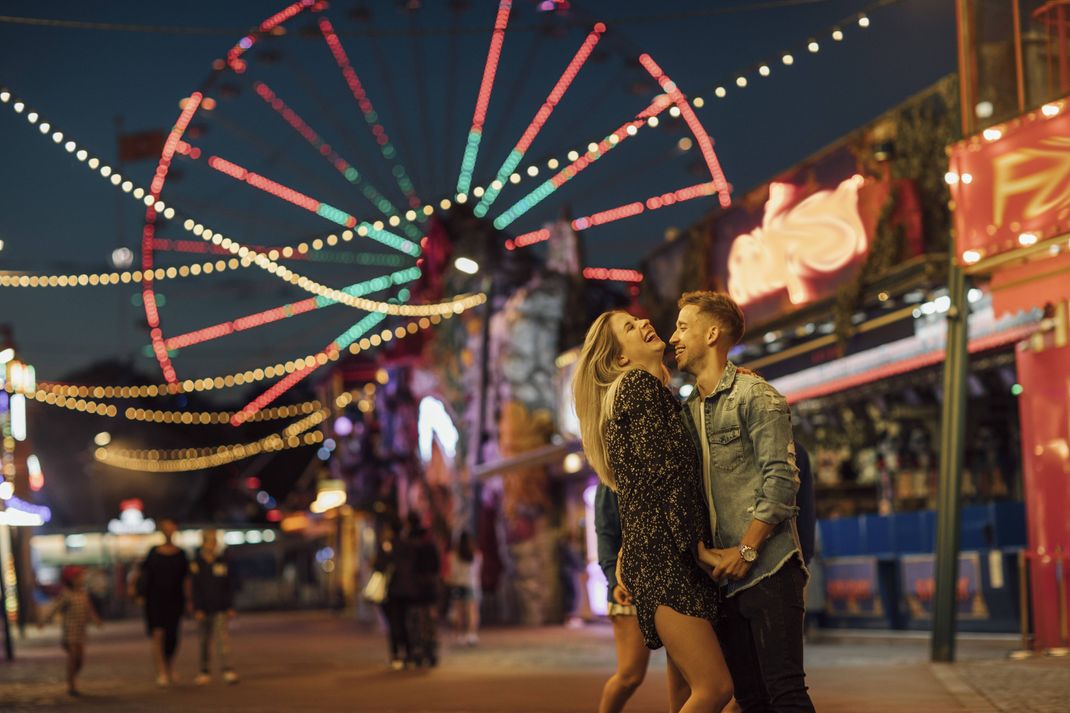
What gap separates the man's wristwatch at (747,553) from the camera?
5.03 meters

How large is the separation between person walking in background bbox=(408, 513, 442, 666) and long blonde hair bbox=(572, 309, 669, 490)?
11762mm

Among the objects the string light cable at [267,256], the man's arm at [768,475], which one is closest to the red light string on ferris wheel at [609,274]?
the string light cable at [267,256]

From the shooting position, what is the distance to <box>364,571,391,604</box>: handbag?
1739cm

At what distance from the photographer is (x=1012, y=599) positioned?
52.2 feet

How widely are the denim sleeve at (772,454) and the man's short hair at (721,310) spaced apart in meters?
0.33

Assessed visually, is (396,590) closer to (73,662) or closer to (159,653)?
(159,653)

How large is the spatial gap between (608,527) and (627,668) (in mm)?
594

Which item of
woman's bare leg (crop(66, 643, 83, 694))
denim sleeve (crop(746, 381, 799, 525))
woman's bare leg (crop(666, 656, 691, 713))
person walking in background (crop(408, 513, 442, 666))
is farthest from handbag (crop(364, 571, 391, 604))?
denim sleeve (crop(746, 381, 799, 525))

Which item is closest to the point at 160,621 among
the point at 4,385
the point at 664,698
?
the point at 664,698

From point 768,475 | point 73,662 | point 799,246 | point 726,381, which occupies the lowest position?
point 73,662

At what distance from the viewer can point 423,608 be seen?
17312mm

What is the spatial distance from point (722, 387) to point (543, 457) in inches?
777

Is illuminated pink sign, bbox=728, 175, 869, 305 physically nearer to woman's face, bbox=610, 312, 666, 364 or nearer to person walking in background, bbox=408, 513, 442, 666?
person walking in background, bbox=408, 513, 442, 666

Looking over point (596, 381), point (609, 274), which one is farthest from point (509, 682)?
point (609, 274)
